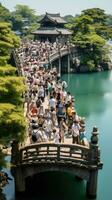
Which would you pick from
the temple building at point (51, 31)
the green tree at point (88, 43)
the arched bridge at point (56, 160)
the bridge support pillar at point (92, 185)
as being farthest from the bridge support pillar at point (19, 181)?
the temple building at point (51, 31)

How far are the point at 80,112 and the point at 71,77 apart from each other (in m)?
26.1

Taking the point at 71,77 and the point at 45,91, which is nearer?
the point at 45,91

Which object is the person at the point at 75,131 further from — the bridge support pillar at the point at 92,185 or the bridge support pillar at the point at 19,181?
the bridge support pillar at the point at 19,181

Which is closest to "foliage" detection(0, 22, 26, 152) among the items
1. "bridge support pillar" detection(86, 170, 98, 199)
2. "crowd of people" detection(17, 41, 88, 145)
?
"crowd of people" detection(17, 41, 88, 145)

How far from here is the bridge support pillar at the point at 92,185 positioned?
20934mm

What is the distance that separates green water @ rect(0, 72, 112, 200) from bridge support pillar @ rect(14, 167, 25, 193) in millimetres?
404

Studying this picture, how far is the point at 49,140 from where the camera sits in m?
22.8

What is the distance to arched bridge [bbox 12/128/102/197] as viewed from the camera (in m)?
20.6

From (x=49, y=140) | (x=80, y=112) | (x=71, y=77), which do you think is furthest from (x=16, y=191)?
(x=71, y=77)

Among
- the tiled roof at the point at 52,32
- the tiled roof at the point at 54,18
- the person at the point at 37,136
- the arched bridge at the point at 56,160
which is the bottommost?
the arched bridge at the point at 56,160

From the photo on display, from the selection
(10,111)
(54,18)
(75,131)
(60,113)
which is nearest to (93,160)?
(75,131)

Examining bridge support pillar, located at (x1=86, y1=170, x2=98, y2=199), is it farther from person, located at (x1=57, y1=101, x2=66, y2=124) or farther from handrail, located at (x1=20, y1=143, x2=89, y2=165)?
person, located at (x1=57, y1=101, x2=66, y2=124)

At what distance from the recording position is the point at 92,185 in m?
21.4

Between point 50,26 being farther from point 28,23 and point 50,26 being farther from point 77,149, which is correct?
point 77,149
